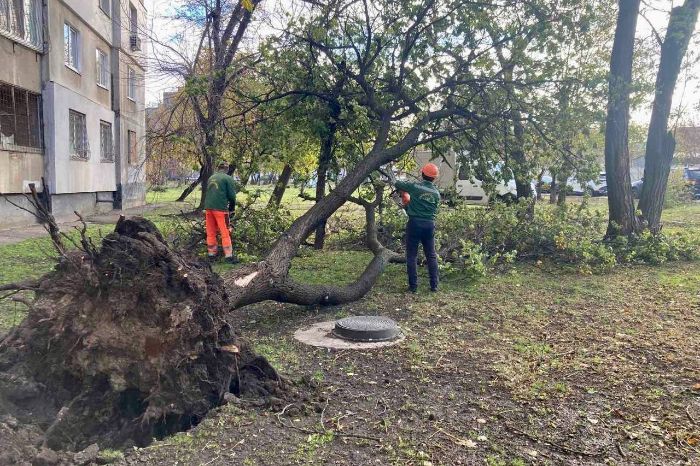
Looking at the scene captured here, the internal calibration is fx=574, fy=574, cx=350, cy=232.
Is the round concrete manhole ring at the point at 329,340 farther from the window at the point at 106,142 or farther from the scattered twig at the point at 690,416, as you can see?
the window at the point at 106,142

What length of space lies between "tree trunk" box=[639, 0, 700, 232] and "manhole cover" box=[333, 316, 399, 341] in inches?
295

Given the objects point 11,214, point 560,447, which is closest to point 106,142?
point 11,214

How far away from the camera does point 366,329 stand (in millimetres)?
5430

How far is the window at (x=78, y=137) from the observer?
16.2 metres

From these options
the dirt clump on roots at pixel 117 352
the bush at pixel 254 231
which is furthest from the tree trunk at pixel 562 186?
the dirt clump on roots at pixel 117 352

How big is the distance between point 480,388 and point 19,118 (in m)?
13.5

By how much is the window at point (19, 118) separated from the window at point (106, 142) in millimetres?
5096

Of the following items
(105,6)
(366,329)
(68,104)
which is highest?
(105,6)

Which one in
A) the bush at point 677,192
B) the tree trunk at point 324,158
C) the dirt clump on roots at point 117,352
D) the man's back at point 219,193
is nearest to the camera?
the dirt clump on roots at point 117,352

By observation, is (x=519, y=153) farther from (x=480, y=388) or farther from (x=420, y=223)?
(x=480, y=388)

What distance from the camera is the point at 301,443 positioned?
3287mm

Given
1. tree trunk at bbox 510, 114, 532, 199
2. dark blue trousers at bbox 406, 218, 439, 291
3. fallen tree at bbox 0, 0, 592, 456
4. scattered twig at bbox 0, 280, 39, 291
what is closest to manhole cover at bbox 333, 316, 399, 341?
fallen tree at bbox 0, 0, 592, 456

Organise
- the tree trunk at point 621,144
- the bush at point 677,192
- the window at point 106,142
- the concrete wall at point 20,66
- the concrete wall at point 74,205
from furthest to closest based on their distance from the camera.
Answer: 1. the bush at point 677,192
2. the window at point 106,142
3. the concrete wall at point 74,205
4. the concrete wall at point 20,66
5. the tree trunk at point 621,144

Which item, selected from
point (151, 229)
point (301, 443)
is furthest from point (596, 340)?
point (151, 229)
